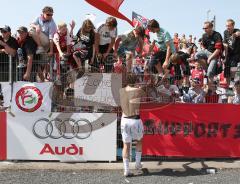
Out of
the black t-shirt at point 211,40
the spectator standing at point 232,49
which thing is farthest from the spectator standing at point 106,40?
the spectator standing at point 232,49

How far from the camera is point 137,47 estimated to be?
28.4 feet

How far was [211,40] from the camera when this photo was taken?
8.70 meters

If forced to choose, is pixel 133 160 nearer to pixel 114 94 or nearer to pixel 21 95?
pixel 114 94

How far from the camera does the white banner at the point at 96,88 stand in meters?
8.34

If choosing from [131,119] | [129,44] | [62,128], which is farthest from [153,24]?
[62,128]

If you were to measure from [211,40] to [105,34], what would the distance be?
93.2 inches

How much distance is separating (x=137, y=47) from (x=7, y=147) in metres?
3.55

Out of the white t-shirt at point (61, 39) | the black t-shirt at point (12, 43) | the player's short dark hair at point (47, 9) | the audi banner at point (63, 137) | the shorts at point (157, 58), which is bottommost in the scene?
the audi banner at point (63, 137)

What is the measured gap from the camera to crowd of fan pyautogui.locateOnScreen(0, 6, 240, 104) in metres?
8.31

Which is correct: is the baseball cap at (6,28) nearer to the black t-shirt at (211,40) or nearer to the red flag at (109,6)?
the red flag at (109,6)

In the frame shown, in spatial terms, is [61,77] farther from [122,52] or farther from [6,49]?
[122,52]

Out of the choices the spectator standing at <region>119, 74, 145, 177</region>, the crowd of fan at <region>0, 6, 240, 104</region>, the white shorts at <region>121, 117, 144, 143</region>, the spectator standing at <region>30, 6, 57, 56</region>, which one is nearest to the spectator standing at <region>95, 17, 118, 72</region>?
the crowd of fan at <region>0, 6, 240, 104</region>

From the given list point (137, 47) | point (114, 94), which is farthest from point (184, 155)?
point (137, 47)

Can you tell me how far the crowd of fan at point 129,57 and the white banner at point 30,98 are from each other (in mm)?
198
